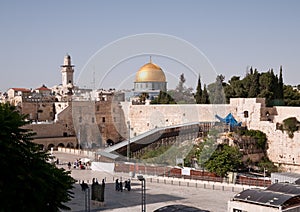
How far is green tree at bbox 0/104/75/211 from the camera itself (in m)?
9.44

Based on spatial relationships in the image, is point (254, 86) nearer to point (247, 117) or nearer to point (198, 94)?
point (247, 117)

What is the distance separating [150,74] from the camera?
159 feet

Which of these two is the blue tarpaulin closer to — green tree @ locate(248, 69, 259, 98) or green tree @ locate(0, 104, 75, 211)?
green tree @ locate(248, 69, 259, 98)

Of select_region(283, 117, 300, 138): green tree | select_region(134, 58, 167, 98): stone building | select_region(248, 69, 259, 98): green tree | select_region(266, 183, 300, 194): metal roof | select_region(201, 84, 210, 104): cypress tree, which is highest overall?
select_region(134, 58, 167, 98): stone building

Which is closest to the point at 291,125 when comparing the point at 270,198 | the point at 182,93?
the point at 182,93

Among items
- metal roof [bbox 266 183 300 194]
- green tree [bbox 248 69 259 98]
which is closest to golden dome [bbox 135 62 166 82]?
green tree [bbox 248 69 259 98]

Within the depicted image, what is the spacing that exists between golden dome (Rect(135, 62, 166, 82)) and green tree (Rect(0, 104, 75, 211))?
37372 mm

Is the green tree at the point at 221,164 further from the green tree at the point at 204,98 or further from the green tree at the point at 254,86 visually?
the green tree at the point at 204,98

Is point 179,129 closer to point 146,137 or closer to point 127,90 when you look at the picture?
point 146,137

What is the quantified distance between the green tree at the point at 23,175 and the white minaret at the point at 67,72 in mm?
36804

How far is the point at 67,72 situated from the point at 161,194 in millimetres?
30782

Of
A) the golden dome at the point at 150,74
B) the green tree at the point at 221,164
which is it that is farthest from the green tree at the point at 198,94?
the green tree at the point at 221,164

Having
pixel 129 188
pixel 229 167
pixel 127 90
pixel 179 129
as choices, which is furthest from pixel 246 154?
pixel 127 90

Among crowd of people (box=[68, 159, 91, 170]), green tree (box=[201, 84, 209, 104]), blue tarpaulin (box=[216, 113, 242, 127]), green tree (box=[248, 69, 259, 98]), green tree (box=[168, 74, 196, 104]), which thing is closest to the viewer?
crowd of people (box=[68, 159, 91, 170])
